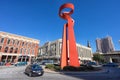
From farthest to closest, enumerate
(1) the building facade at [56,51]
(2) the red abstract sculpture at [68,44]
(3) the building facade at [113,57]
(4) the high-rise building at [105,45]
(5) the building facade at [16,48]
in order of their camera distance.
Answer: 1. (4) the high-rise building at [105,45]
2. (3) the building facade at [113,57]
3. (1) the building facade at [56,51]
4. (5) the building facade at [16,48]
5. (2) the red abstract sculpture at [68,44]

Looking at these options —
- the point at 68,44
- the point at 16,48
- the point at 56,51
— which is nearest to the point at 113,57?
the point at 56,51

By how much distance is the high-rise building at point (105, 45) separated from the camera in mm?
123950

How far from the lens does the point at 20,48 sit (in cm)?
5281

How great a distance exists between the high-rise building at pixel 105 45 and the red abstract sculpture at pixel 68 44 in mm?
110238

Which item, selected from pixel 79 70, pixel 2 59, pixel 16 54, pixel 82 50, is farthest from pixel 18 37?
pixel 82 50

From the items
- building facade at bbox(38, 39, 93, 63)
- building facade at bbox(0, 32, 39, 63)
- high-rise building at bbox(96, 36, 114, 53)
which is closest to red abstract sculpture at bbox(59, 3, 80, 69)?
building facade at bbox(0, 32, 39, 63)

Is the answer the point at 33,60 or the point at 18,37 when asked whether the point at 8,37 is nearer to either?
the point at 18,37

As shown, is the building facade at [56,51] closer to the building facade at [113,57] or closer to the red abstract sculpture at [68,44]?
the building facade at [113,57]

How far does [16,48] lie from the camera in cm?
5131

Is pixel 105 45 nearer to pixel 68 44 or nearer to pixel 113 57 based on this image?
pixel 113 57

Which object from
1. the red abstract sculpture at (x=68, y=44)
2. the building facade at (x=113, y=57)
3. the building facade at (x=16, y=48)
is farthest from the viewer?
the building facade at (x=113, y=57)

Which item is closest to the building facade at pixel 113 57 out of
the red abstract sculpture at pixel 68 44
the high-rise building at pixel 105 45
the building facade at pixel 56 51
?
the building facade at pixel 56 51

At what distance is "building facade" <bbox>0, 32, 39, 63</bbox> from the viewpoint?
Result: 154 ft

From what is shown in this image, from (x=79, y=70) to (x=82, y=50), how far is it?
62295 mm
